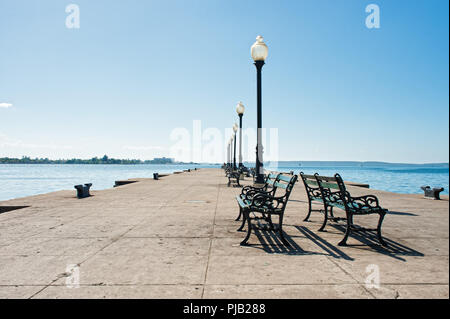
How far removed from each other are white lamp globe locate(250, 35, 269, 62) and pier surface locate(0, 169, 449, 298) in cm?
661

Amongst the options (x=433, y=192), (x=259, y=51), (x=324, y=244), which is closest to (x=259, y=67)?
(x=259, y=51)

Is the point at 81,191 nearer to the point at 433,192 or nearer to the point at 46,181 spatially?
the point at 433,192

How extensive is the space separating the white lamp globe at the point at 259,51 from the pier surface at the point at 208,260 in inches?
260

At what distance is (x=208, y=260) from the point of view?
3699 mm

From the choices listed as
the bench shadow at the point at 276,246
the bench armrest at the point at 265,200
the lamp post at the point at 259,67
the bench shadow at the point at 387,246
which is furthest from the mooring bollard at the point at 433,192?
the bench armrest at the point at 265,200

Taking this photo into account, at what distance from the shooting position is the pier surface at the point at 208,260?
112 inches

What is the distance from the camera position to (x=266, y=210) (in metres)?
4.63

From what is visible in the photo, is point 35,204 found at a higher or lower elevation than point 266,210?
lower

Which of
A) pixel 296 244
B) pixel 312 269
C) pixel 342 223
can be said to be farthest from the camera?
pixel 342 223

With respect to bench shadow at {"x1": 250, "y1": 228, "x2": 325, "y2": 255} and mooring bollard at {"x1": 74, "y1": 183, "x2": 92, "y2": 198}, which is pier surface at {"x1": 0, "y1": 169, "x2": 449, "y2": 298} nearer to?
bench shadow at {"x1": 250, "y1": 228, "x2": 325, "y2": 255}

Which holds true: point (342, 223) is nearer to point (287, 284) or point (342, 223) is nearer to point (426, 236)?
point (426, 236)
